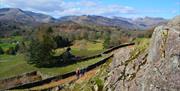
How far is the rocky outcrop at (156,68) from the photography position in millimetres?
17234

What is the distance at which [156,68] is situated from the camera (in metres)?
18.1

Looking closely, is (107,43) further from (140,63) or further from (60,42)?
(140,63)

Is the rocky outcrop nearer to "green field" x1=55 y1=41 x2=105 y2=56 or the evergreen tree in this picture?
the evergreen tree

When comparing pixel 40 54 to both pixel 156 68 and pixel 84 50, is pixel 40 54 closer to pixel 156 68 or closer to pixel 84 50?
pixel 84 50

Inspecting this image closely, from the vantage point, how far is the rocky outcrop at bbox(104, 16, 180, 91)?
56.5 ft

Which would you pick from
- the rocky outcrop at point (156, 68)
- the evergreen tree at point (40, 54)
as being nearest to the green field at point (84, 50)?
the evergreen tree at point (40, 54)

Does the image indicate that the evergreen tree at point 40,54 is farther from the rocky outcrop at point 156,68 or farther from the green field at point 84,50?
the rocky outcrop at point 156,68

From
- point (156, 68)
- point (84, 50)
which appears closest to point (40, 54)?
point (84, 50)

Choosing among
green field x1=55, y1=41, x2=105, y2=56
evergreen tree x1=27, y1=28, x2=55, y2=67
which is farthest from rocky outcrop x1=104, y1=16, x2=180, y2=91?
green field x1=55, y1=41, x2=105, y2=56

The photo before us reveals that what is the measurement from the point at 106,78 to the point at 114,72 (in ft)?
3.84

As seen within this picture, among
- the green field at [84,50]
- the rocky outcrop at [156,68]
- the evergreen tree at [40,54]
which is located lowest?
the green field at [84,50]

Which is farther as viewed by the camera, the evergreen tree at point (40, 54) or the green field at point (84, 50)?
the green field at point (84, 50)

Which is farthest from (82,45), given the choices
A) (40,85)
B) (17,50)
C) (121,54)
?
(121,54)

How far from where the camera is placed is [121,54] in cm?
2555
